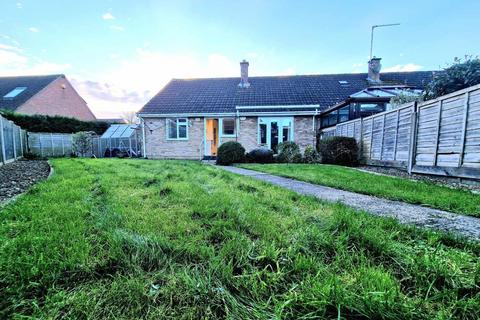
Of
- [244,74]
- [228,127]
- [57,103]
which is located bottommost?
[228,127]

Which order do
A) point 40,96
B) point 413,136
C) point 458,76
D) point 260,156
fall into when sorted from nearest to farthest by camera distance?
point 413,136 < point 458,76 < point 260,156 < point 40,96

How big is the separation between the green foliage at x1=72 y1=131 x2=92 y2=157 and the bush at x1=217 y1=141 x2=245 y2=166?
9.63 m

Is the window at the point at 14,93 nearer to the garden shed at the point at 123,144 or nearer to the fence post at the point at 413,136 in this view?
the garden shed at the point at 123,144

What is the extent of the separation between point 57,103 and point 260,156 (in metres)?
22.3

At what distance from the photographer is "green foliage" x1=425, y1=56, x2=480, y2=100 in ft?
18.9

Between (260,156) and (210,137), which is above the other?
(210,137)

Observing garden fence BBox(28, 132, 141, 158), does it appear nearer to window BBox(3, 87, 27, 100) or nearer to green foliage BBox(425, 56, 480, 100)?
window BBox(3, 87, 27, 100)

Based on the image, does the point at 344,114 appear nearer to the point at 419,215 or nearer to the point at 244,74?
the point at 244,74

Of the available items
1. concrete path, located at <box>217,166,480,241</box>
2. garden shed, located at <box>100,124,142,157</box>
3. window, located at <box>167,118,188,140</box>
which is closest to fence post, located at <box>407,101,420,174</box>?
concrete path, located at <box>217,166,480,241</box>

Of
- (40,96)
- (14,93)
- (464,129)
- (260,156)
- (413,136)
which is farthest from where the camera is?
(14,93)

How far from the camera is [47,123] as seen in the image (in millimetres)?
14383

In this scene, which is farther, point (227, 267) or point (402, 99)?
point (402, 99)

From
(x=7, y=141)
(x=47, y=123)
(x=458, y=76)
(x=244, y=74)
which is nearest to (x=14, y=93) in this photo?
(x=47, y=123)

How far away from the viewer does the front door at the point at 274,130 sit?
12.9 m
